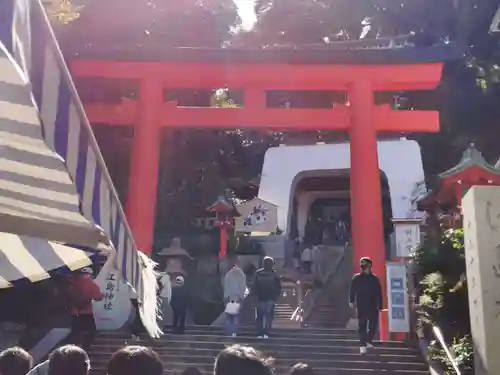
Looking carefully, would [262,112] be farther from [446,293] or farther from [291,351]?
[446,293]

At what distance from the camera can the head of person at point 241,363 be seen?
1.75 m

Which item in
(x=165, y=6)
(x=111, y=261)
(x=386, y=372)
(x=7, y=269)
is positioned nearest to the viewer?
(x=111, y=261)

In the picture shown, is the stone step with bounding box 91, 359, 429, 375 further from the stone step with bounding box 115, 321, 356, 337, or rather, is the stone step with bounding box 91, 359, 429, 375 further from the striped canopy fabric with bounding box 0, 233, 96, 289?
the striped canopy fabric with bounding box 0, 233, 96, 289

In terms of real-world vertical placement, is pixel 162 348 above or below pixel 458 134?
below

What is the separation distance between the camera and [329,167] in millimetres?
17609

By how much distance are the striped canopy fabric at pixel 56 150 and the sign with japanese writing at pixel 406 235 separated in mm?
9748

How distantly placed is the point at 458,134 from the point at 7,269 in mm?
17775

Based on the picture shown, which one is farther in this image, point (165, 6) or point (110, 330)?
point (165, 6)

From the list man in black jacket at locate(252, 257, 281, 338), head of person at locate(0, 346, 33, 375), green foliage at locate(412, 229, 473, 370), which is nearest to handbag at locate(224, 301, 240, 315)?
man in black jacket at locate(252, 257, 281, 338)

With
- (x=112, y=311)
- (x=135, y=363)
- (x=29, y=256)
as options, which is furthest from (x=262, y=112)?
(x=135, y=363)

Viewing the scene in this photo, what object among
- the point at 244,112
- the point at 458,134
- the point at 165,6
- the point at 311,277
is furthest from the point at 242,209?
the point at 458,134

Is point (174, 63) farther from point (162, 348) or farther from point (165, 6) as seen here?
point (165, 6)

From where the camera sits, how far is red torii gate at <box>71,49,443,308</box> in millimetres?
10859

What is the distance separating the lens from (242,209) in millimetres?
16141
